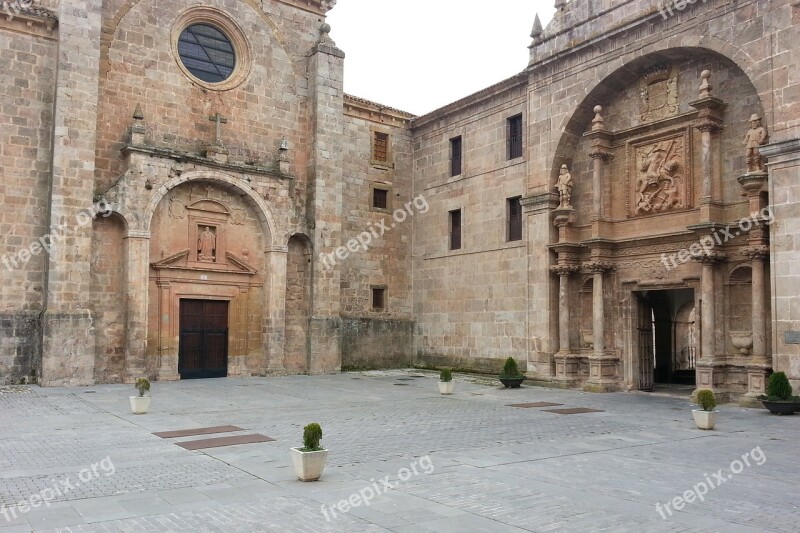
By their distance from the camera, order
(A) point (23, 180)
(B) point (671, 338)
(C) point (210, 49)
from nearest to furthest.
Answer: (A) point (23, 180) < (C) point (210, 49) < (B) point (671, 338)

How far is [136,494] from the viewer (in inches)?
312

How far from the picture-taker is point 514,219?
24.8 meters

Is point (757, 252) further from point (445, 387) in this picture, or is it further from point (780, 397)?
point (445, 387)

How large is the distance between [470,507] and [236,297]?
18.7 m

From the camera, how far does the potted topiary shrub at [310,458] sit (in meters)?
8.54

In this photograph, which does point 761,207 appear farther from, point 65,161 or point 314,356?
point 65,161

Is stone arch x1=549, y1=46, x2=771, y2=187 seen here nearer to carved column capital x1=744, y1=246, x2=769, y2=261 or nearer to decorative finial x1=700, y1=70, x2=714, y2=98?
decorative finial x1=700, y1=70, x2=714, y2=98

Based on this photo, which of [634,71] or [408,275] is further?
[408,275]

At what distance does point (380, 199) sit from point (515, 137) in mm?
6959

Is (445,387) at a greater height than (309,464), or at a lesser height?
lesser

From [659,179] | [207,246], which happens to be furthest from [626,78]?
[207,246]

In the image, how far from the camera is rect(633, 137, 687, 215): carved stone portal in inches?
776

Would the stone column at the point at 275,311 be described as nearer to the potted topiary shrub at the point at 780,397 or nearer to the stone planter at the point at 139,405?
the stone planter at the point at 139,405

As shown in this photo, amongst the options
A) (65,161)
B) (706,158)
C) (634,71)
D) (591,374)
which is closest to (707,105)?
(706,158)
